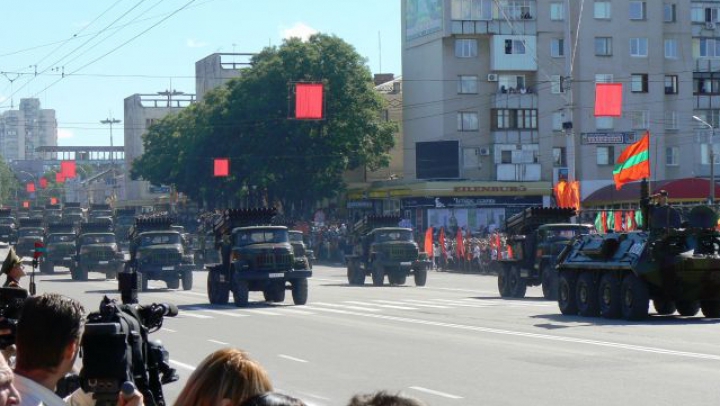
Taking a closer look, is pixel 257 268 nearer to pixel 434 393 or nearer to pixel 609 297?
pixel 609 297

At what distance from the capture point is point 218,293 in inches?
1469

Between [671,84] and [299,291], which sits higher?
[671,84]

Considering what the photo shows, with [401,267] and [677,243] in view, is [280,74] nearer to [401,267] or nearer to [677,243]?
[401,267]

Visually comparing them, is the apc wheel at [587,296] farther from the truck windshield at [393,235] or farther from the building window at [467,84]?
the building window at [467,84]

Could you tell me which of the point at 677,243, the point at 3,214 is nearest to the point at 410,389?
the point at 677,243

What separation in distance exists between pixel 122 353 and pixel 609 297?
24.2 metres

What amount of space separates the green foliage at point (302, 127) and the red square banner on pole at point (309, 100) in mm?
26085

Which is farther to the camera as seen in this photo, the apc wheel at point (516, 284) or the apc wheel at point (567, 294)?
the apc wheel at point (516, 284)

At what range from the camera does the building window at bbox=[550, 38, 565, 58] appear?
83.8m

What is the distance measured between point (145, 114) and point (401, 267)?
132 metres

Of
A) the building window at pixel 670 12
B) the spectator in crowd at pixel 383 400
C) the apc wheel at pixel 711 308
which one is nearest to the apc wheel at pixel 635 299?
the apc wheel at pixel 711 308

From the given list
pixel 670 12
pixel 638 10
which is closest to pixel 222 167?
pixel 638 10

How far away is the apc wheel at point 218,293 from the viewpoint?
37.2 m

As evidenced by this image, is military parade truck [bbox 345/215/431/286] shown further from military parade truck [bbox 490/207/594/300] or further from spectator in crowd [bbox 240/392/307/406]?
spectator in crowd [bbox 240/392/307/406]
